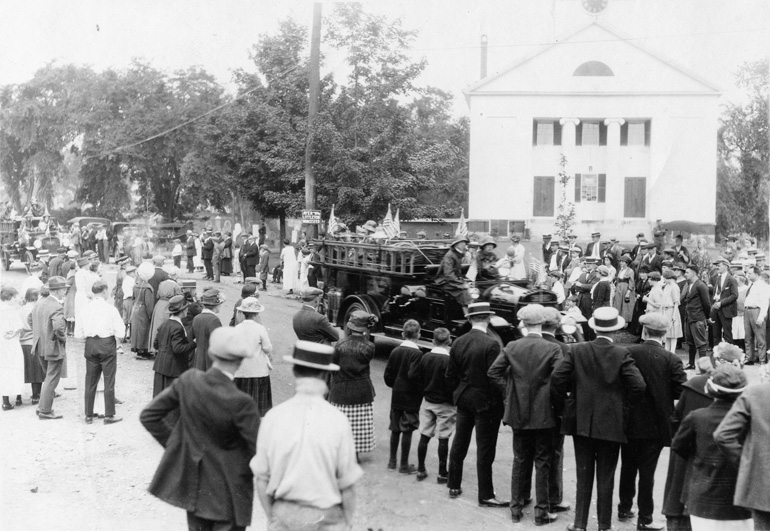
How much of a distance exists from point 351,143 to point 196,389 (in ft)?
62.5

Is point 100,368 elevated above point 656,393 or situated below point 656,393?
below

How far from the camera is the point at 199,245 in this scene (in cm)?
2823

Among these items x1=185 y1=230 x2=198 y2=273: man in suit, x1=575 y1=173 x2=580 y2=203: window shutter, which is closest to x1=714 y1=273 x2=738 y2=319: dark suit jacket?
x1=185 y1=230 x2=198 y2=273: man in suit

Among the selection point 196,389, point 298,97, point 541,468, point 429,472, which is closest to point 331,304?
point 429,472

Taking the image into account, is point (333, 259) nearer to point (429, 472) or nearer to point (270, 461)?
point (429, 472)

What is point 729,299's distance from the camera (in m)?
13.9

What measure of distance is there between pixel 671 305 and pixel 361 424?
7770mm

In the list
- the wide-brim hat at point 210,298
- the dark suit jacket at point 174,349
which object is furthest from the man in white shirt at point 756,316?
the dark suit jacket at point 174,349

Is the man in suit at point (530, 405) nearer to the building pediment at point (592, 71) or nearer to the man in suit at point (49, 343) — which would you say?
the man in suit at point (49, 343)

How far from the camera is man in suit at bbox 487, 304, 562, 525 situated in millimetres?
6809

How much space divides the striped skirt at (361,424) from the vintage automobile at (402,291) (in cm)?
250

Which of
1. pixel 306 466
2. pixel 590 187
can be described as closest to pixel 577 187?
pixel 590 187

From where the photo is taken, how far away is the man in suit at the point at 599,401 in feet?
21.0

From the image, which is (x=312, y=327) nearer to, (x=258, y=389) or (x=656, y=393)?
(x=258, y=389)
